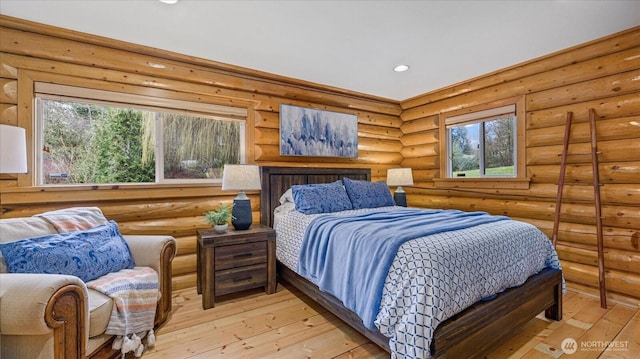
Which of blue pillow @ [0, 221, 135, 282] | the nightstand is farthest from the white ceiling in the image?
the nightstand

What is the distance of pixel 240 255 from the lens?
105 inches

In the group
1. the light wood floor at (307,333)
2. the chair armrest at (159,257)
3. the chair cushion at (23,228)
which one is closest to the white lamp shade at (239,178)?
the chair armrest at (159,257)

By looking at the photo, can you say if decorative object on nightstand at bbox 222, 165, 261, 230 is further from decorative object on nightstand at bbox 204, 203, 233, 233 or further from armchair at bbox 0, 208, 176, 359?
armchair at bbox 0, 208, 176, 359

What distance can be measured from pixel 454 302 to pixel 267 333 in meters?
1.34

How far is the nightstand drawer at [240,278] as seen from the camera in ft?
8.43

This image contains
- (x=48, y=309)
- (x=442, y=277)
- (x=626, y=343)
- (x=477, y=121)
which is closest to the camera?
(x=48, y=309)

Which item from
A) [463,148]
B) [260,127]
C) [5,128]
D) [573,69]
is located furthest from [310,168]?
[573,69]

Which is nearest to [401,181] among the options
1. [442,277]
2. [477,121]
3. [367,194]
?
[367,194]

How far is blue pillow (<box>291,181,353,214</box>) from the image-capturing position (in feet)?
9.66

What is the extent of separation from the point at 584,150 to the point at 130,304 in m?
4.03

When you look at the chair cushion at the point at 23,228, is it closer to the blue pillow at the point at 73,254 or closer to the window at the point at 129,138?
the blue pillow at the point at 73,254

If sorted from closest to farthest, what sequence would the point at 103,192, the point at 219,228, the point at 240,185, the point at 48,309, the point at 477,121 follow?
the point at 48,309, the point at 103,192, the point at 219,228, the point at 240,185, the point at 477,121

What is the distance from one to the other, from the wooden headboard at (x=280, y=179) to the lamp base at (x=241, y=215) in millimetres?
423

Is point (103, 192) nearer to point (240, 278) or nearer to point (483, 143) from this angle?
point (240, 278)
